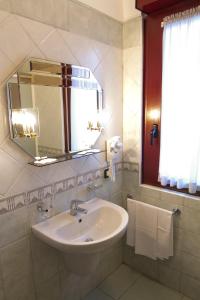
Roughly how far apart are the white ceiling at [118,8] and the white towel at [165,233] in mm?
1577

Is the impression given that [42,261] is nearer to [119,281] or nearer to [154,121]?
[119,281]

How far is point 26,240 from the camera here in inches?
53.1

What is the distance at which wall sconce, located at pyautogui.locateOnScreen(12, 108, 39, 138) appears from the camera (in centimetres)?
122

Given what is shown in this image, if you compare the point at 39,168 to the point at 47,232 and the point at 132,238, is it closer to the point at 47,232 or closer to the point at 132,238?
the point at 47,232

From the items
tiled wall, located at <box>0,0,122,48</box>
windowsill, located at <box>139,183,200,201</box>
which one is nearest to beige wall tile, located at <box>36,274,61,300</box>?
windowsill, located at <box>139,183,200,201</box>

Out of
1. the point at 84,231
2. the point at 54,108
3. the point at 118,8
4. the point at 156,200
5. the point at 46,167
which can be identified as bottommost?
the point at 84,231

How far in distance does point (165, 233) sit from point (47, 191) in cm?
99

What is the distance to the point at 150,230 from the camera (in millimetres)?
1821

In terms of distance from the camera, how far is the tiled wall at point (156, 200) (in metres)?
1.69

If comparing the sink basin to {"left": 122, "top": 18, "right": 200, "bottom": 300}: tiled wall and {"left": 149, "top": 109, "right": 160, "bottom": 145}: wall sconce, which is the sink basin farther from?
{"left": 149, "top": 109, "right": 160, "bottom": 145}: wall sconce

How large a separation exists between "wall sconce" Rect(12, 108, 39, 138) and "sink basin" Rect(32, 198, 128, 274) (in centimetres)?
58

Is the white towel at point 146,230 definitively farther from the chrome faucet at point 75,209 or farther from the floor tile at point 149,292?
the chrome faucet at point 75,209

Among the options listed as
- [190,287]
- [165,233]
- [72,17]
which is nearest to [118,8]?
[72,17]

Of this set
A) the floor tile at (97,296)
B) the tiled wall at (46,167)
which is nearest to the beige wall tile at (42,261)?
the tiled wall at (46,167)
